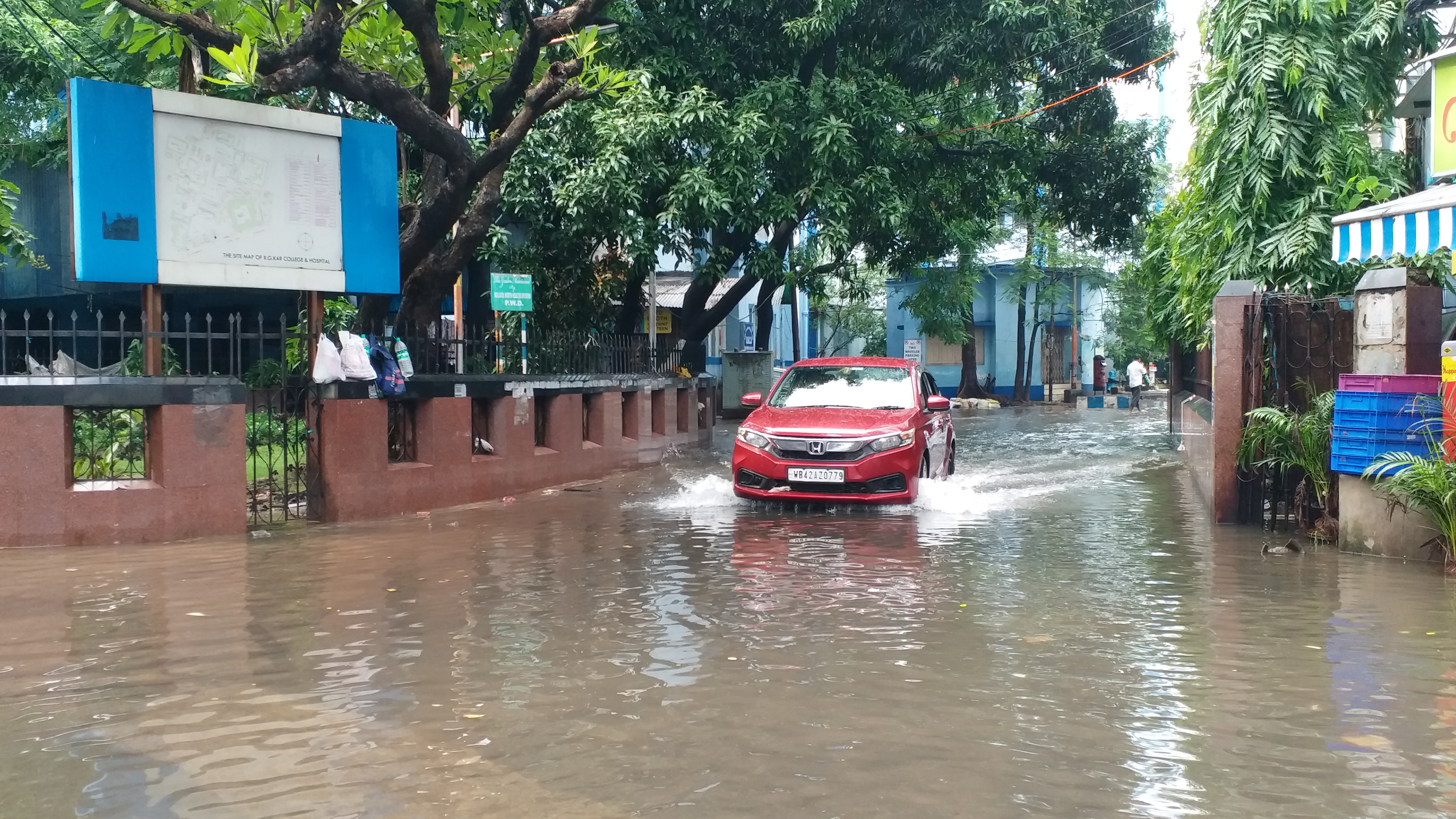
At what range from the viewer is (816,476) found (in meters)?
11.8

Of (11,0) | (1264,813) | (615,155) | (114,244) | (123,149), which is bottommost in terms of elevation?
(1264,813)

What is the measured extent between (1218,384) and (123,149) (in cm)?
976

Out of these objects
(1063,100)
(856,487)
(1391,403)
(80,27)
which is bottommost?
(856,487)

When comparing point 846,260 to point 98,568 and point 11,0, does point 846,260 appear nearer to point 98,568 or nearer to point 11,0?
point 11,0

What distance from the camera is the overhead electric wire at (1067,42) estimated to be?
20.7m

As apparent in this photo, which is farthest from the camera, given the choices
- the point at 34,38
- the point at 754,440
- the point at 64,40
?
the point at 34,38

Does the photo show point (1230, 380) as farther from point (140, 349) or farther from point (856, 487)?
point (140, 349)

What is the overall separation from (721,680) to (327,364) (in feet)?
22.7

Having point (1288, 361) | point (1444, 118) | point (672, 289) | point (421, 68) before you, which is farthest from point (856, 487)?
point (672, 289)

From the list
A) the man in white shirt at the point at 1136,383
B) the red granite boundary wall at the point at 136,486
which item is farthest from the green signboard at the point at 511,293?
the man in white shirt at the point at 1136,383

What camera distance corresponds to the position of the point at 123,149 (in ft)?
33.4

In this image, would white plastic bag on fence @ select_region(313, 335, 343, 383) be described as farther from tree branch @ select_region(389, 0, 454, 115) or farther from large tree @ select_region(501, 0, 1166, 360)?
large tree @ select_region(501, 0, 1166, 360)

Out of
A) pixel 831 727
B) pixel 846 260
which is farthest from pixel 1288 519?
pixel 846 260

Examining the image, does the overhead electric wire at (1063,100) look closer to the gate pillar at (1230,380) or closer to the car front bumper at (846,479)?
the gate pillar at (1230,380)
